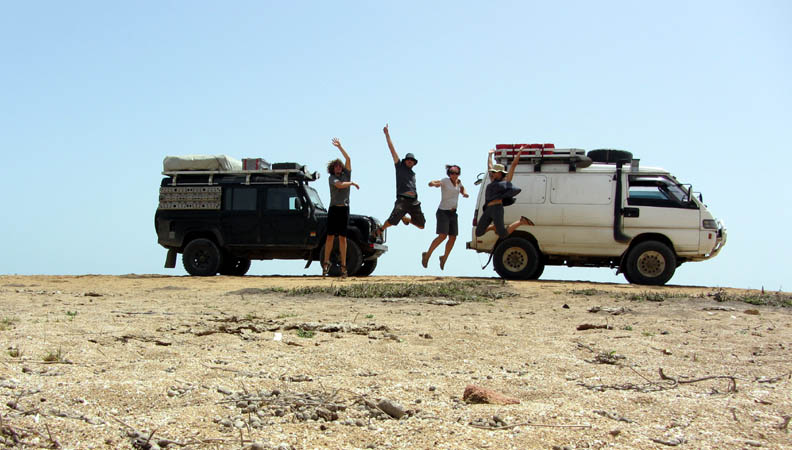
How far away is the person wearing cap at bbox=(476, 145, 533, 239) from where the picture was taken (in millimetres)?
12375

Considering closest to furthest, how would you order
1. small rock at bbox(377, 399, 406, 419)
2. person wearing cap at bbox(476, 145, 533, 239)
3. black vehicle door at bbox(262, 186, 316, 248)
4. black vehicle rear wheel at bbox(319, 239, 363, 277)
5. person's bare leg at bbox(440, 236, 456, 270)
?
small rock at bbox(377, 399, 406, 419), person wearing cap at bbox(476, 145, 533, 239), person's bare leg at bbox(440, 236, 456, 270), black vehicle rear wheel at bbox(319, 239, 363, 277), black vehicle door at bbox(262, 186, 316, 248)

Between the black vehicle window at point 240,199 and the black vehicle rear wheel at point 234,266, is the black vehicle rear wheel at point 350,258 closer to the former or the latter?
the black vehicle window at point 240,199

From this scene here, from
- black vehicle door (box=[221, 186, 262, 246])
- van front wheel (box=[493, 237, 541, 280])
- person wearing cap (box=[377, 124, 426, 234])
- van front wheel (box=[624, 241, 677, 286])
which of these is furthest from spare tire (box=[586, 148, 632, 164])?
black vehicle door (box=[221, 186, 262, 246])

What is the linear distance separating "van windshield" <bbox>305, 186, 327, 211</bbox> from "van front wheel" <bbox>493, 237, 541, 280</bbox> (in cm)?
421

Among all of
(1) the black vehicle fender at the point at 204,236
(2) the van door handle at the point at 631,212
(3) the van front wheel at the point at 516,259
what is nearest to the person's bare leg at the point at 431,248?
(3) the van front wheel at the point at 516,259

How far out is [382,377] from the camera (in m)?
4.39

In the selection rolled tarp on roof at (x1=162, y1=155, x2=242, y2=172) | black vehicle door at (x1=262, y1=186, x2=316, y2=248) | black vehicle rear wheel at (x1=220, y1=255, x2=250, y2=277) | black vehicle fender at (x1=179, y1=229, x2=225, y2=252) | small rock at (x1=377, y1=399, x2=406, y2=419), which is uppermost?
rolled tarp on roof at (x1=162, y1=155, x2=242, y2=172)

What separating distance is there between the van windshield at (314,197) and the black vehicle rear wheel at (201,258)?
234 cm

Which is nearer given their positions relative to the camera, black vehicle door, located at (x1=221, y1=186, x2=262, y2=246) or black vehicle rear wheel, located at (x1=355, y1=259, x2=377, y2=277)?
black vehicle door, located at (x1=221, y1=186, x2=262, y2=246)

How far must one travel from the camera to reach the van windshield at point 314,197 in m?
15.3

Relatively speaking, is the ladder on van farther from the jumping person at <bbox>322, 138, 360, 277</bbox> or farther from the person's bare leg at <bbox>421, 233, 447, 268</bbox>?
the jumping person at <bbox>322, 138, 360, 277</bbox>

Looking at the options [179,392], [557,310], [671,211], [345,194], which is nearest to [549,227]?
[671,211]

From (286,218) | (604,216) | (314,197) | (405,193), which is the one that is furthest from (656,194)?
(286,218)

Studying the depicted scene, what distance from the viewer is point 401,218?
42.1 feet
